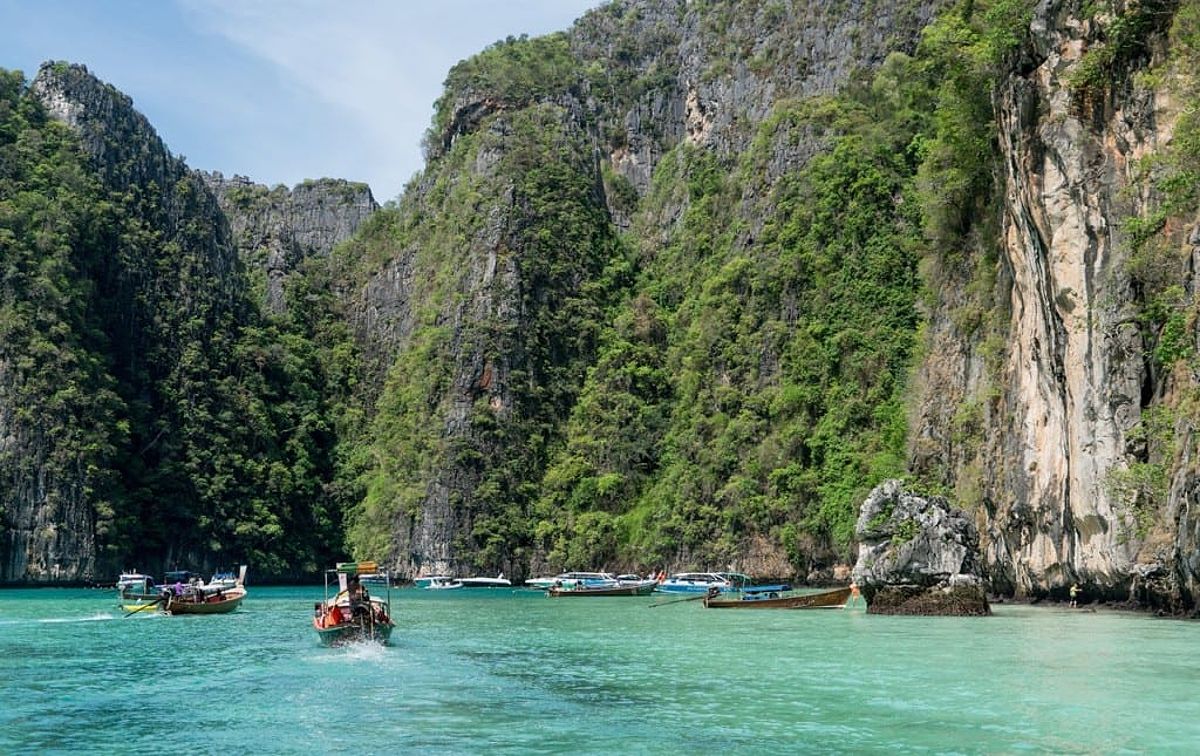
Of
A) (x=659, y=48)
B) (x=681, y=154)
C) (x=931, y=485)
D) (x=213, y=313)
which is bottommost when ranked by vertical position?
(x=931, y=485)

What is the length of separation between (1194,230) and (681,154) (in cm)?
8563

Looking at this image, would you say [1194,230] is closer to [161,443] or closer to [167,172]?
[161,443]

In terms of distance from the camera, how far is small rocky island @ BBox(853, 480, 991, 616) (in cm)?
3812

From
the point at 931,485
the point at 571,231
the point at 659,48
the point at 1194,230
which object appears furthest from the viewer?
the point at 659,48

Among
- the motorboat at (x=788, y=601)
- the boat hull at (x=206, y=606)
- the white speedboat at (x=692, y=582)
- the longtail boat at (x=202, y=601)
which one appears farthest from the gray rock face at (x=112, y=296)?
the motorboat at (x=788, y=601)

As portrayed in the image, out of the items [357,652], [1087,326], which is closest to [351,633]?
[357,652]

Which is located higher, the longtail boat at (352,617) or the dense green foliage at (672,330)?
the dense green foliage at (672,330)

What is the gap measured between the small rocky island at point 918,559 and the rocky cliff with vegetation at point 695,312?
340cm

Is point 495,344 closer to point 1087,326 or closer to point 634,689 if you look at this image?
point 1087,326

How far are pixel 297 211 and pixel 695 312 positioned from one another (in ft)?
212

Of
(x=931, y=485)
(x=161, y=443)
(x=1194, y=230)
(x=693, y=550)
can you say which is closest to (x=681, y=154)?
(x=693, y=550)

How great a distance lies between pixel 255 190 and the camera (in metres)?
142

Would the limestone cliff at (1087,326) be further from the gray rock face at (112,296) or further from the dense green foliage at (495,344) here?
the gray rock face at (112,296)

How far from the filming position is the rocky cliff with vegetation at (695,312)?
35375 mm
